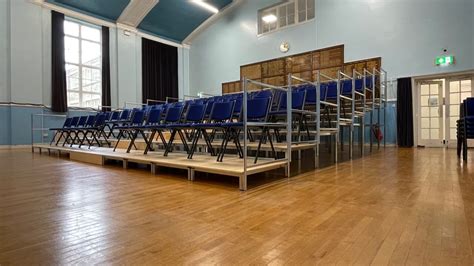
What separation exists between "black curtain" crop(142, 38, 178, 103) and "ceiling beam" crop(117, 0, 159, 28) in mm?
893

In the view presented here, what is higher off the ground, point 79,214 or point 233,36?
point 233,36

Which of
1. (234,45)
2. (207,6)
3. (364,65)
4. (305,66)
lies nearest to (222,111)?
(364,65)

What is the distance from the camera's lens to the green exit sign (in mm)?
6223

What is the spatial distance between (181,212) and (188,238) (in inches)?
17.5

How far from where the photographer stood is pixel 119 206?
1.92 m

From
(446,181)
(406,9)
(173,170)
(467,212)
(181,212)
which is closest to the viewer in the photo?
(467,212)

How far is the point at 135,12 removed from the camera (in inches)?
375

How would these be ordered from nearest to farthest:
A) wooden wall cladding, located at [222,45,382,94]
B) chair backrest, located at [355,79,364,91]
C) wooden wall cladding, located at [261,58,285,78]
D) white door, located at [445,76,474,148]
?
1. chair backrest, located at [355,79,364,91]
2. white door, located at [445,76,474,148]
3. wooden wall cladding, located at [222,45,382,94]
4. wooden wall cladding, located at [261,58,285,78]

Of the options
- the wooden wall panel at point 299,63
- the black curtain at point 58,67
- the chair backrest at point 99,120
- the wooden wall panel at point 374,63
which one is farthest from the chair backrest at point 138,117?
the wooden wall panel at point 374,63

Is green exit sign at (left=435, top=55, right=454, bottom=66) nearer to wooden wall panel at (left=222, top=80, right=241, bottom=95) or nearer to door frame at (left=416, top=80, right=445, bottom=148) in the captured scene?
door frame at (left=416, top=80, right=445, bottom=148)

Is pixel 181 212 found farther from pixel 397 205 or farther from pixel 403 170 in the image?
pixel 403 170

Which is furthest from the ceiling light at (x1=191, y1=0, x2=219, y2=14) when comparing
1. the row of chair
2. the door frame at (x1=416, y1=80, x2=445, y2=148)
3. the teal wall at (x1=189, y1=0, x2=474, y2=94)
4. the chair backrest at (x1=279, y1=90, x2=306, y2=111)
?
the chair backrest at (x1=279, y1=90, x2=306, y2=111)

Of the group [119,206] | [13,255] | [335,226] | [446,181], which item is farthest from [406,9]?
[13,255]

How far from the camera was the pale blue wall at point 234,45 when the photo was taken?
8844mm
